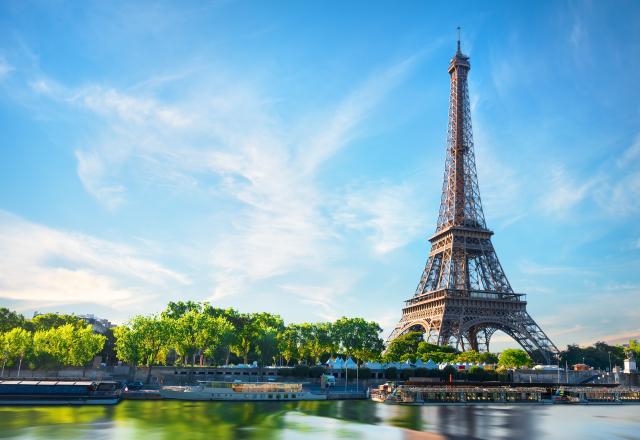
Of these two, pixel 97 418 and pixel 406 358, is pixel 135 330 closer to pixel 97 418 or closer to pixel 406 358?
pixel 97 418

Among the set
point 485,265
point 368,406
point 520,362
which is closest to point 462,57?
point 485,265

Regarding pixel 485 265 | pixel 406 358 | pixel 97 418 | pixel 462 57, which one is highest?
pixel 462 57

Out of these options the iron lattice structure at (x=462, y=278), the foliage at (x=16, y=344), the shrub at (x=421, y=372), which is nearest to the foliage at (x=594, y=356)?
the iron lattice structure at (x=462, y=278)

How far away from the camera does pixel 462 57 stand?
146m

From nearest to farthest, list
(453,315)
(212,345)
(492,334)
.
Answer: (212,345) → (453,315) → (492,334)

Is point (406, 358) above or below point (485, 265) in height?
below

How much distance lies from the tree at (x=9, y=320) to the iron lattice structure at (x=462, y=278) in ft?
276

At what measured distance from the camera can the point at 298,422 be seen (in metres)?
51.3

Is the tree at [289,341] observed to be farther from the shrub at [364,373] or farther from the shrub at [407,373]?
the shrub at [407,373]

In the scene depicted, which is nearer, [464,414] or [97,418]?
[97,418]

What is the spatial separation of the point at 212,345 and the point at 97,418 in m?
50.1

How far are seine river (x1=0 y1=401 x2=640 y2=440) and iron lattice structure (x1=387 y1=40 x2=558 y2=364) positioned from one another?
151 ft

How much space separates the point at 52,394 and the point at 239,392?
79.7ft

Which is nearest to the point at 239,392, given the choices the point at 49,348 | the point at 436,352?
the point at 49,348
